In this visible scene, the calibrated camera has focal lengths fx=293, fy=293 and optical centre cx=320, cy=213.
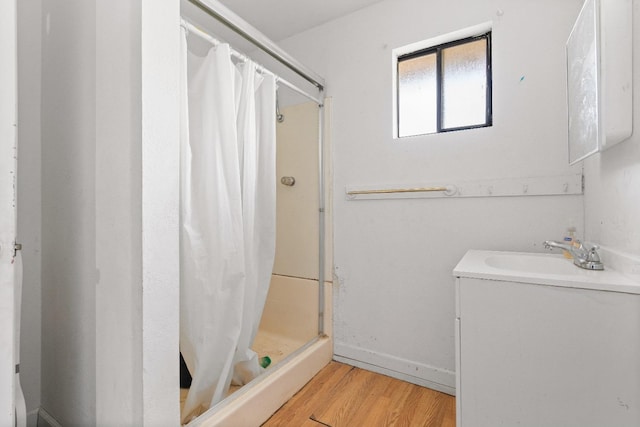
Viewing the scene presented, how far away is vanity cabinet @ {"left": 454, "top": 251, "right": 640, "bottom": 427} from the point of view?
800 mm

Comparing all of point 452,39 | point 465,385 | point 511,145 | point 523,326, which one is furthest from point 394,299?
point 452,39

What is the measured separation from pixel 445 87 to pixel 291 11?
1078 mm

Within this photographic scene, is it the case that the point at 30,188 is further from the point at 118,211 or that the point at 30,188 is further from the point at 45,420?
the point at 45,420

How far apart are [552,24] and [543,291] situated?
1.26 meters

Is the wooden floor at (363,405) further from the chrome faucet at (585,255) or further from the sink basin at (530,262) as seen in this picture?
the chrome faucet at (585,255)

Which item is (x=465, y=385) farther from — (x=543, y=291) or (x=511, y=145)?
(x=511, y=145)

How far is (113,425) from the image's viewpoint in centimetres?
94

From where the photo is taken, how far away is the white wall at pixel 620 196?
2.83 feet

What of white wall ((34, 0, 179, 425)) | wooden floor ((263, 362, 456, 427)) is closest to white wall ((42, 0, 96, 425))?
white wall ((34, 0, 179, 425))

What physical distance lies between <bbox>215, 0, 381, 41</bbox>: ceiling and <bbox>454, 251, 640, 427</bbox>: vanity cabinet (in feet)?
5.66

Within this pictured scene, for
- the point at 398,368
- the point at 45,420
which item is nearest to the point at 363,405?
the point at 398,368

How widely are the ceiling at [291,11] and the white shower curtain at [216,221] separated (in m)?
0.71

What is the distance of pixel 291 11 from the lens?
1866 mm

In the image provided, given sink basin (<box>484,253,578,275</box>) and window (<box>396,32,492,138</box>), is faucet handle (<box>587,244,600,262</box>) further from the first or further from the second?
window (<box>396,32,492,138</box>)
